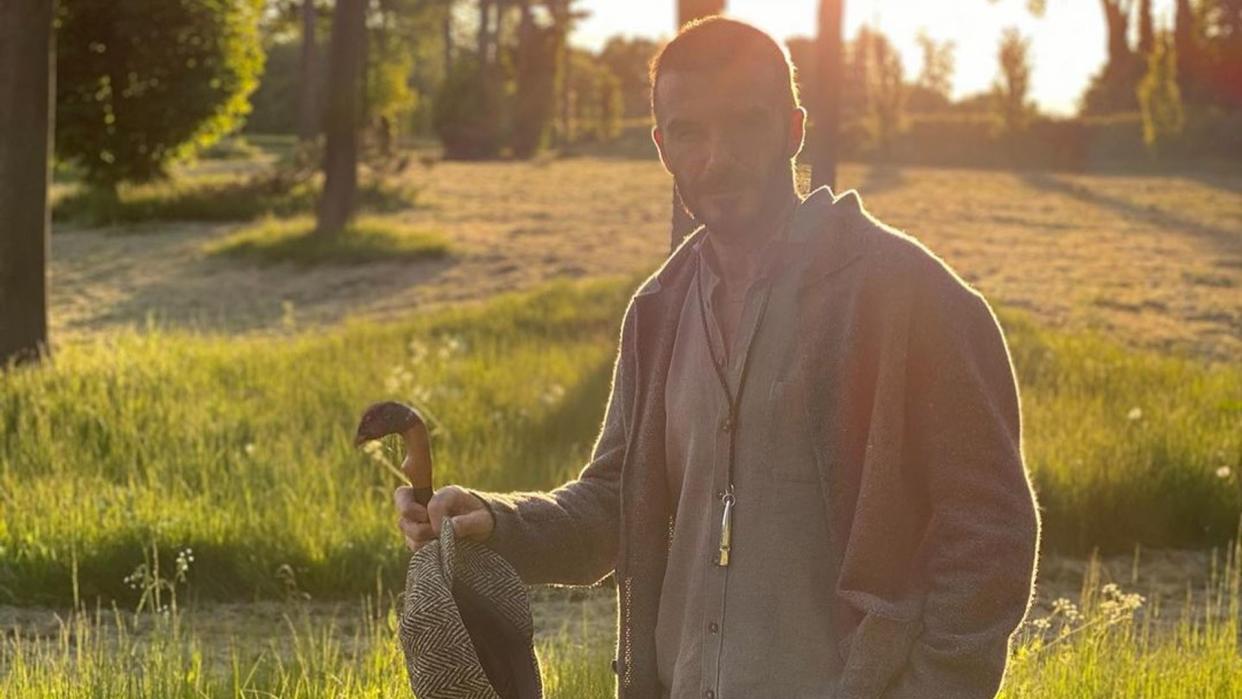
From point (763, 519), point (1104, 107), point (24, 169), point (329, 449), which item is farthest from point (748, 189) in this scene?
point (1104, 107)

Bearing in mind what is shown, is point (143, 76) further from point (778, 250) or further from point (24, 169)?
point (778, 250)

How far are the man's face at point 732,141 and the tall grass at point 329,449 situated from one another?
155 inches

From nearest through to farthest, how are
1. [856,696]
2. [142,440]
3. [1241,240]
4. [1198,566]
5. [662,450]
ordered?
[856,696] < [662,450] < [1198,566] < [142,440] < [1241,240]

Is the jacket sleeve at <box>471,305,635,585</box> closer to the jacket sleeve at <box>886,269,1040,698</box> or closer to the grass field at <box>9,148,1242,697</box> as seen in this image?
the jacket sleeve at <box>886,269,1040,698</box>

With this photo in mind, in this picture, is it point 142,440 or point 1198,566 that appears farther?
point 142,440

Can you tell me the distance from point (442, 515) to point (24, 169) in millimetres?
8875

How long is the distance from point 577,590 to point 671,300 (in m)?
4.05

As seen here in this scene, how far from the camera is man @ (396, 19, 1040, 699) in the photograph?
96.1 inches

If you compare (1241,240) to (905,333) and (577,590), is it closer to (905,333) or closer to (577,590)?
Answer: (577,590)

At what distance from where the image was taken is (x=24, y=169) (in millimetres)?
10625

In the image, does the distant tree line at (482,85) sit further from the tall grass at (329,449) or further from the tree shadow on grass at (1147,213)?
the tall grass at (329,449)

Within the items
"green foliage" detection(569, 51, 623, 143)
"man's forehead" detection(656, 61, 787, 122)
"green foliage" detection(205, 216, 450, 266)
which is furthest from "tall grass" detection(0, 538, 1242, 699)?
"green foliage" detection(569, 51, 623, 143)

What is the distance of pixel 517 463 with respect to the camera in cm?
752

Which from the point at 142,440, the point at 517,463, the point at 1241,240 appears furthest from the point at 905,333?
the point at 1241,240
